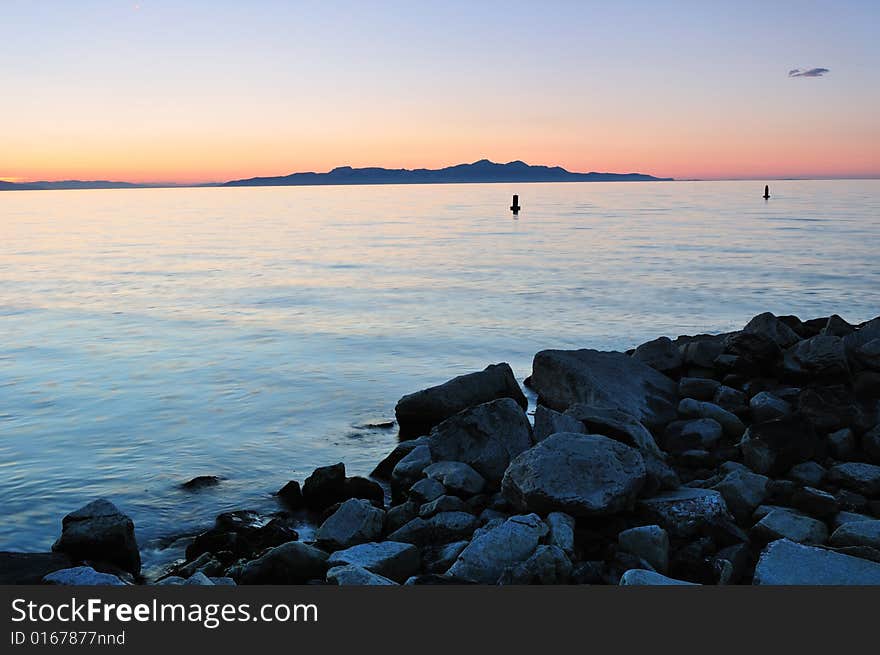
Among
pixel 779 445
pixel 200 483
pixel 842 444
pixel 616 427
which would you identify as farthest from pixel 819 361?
pixel 200 483

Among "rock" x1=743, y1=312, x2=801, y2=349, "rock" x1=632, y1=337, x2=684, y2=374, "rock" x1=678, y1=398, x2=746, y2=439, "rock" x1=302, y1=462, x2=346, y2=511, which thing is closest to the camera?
"rock" x1=302, y1=462, x2=346, y2=511

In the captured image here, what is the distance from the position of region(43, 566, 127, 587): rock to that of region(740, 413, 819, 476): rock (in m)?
6.83

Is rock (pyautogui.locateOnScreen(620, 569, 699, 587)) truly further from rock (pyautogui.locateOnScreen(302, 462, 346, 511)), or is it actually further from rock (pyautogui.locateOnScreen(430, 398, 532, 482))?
rock (pyautogui.locateOnScreen(302, 462, 346, 511))

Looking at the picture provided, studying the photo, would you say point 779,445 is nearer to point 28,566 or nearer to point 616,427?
point 616,427

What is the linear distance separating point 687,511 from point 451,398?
551 centimetres

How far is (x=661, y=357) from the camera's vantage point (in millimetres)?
14039

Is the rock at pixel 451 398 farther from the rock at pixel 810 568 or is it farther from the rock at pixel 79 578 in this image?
the rock at pixel 79 578

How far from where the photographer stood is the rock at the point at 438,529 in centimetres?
841

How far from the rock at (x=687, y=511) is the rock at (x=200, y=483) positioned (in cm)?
599

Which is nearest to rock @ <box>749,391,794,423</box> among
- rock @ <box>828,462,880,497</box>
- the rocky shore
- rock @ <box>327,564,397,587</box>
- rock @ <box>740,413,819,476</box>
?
the rocky shore

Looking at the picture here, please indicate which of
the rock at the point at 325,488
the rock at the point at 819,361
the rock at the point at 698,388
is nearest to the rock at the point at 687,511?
the rock at the point at 325,488

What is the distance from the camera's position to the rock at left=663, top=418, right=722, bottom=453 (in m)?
10.7

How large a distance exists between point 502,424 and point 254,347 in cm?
1183

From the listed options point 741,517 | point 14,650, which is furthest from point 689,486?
point 14,650
